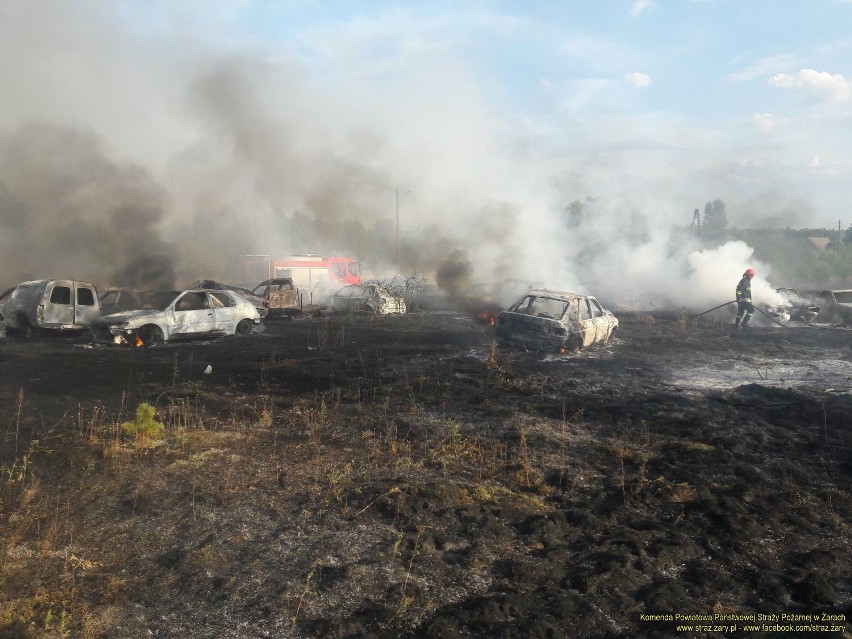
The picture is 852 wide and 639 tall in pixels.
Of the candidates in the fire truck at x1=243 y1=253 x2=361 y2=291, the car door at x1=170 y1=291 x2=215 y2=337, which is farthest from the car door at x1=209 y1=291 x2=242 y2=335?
the fire truck at x1=243 y1=253 x2=361 y2=291

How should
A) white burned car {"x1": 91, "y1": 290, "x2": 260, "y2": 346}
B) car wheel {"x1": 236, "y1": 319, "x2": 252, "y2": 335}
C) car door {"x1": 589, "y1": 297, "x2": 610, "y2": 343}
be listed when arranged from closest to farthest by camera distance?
white burned car {"x1": 91, "y1": 290, "x2": 260, "y2": 346} < car door {"x1": 589, "y1": 297, "x2": 610, "y2": 343} < car wheel {"x1": 236, "y1": 319, "x2": 252, "y2": 335}

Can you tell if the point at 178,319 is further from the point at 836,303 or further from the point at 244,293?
the point at 836,303

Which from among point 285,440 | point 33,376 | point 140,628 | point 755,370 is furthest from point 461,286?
point 140,628

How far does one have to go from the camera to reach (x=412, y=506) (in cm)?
506

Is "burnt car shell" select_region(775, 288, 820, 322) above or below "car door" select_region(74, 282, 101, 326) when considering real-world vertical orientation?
below

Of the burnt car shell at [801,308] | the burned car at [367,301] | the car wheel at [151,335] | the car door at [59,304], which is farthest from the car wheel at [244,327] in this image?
the burnt car shell at [801,308]

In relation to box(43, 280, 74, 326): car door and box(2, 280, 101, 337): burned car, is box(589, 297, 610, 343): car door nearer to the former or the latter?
box(2, 280, 101, 337): burned car

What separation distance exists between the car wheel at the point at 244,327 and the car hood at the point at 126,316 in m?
2.16

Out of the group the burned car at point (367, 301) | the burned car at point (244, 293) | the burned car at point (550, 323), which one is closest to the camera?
the burned car at point (550, 323)

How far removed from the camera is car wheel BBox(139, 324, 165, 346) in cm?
1309

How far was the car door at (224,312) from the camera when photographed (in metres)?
14.5

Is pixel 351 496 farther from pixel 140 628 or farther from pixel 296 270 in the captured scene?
pixel 296 270

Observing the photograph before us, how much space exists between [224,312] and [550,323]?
7.54m

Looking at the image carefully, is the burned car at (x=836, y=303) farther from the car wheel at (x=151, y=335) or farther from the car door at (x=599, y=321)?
the car wheel at (x=151, y=335)
